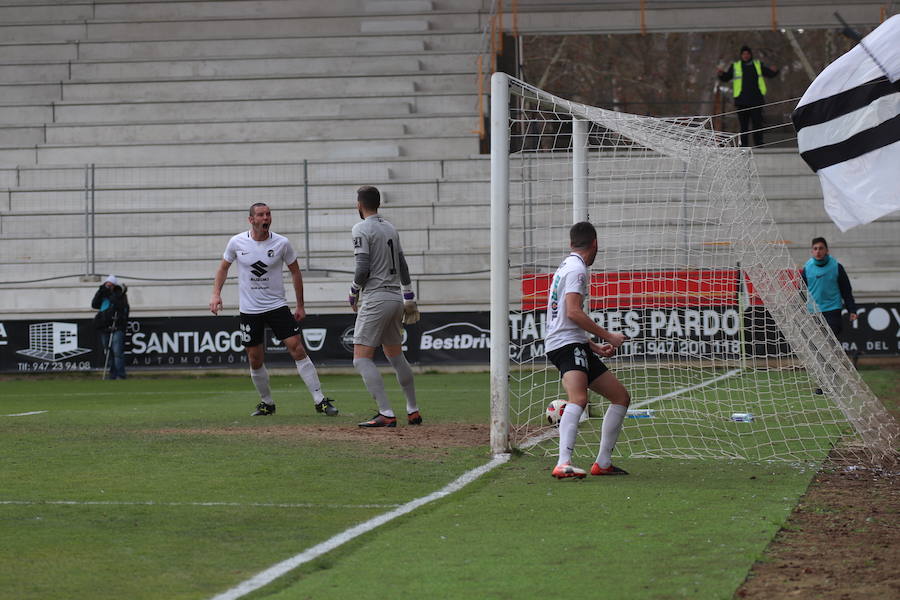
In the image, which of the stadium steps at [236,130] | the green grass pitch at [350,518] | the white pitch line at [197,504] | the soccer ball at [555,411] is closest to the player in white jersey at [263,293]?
the green grass pitch at [350,518]

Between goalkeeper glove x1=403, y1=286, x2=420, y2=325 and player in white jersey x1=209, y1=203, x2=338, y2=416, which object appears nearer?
goalkeeper glove x1=403, y1=286, x2=420, y2=325

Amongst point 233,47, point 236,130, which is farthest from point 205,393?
point 233,47

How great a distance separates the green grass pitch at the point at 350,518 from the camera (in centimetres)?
→ 483

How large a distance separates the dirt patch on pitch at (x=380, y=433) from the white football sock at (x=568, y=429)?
1.81 metres

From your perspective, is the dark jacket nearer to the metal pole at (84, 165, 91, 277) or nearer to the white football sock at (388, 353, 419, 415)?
the metal pole at (84, 165, 91, 277)

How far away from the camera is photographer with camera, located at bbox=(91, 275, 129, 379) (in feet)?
63.9

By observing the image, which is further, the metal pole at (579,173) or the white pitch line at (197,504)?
the metal pole at (579,173)

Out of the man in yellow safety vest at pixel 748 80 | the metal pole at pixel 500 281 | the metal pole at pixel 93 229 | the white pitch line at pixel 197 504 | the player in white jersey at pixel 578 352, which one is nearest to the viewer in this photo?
the white pitch line at pixel 197 504

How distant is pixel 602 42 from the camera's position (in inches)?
1855

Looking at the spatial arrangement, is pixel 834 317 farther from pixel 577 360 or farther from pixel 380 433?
pixel 577 360

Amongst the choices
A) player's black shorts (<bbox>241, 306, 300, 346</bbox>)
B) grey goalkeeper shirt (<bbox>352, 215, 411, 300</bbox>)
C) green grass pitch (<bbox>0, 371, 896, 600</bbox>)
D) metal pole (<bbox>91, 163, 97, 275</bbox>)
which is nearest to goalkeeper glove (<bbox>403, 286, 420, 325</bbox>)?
grey goalkeeper shirt (<bbox>352, 215, 411, 300</bbox>)

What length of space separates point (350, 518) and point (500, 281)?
9.37ft

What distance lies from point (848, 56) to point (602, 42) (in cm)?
4149

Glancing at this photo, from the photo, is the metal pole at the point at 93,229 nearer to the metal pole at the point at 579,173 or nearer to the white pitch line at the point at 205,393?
the white pitch line at the point at 205,393
